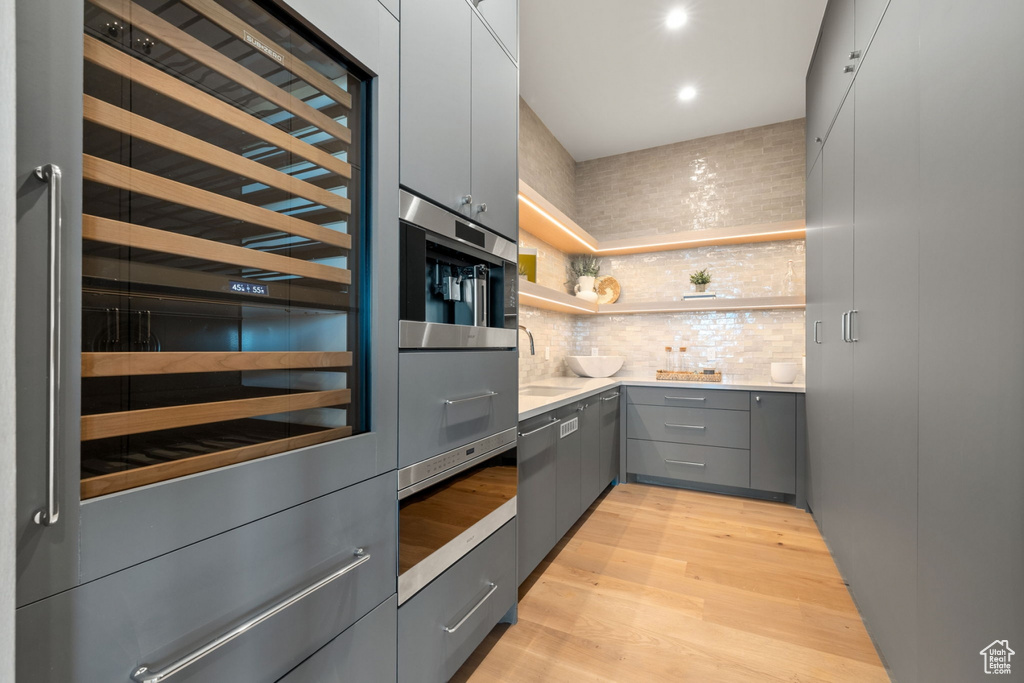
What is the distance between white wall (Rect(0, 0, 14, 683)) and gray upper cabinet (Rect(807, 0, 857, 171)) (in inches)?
101

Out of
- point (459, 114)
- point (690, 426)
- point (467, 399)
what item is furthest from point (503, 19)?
point (690, 426)

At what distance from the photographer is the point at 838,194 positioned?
222cm

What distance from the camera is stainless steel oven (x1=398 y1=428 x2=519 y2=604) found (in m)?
1.28

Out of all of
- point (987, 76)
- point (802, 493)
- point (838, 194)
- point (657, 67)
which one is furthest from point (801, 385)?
point (987, 76)

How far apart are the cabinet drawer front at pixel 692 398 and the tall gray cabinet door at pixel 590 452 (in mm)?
678

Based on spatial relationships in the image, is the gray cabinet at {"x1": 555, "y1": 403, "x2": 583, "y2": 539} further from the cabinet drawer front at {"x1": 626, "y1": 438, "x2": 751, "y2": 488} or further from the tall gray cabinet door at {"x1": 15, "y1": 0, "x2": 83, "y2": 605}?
the tall gray cabinet door at {"x1": 15, "y1": 0, "x2": 83, "y2": 605}

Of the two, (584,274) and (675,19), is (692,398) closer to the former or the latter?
(584,274)

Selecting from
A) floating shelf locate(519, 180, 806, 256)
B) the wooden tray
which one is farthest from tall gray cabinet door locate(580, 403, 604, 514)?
floating shelf locate(519, 180, 806, 256)

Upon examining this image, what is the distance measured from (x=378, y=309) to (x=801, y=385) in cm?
338

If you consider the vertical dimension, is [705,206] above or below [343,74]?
above

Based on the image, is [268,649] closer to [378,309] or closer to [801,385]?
[378,309]

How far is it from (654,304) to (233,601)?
374cm

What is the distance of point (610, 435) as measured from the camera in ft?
11.5

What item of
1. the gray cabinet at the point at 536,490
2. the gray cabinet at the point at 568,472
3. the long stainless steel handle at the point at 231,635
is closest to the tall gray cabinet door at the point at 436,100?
the long stainless steel handle at the point at 231,635
